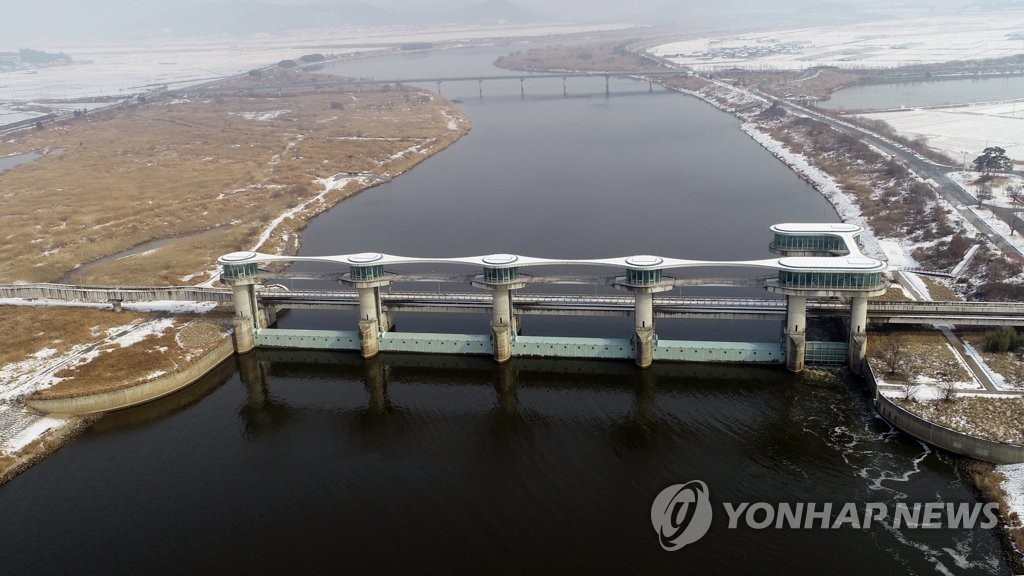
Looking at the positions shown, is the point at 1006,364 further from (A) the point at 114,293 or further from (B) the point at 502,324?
(A) the point at 114,293

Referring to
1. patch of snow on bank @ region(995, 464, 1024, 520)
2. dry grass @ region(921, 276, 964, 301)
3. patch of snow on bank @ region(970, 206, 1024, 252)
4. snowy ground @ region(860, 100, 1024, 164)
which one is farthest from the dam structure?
snowy ground @ region(860, 100, 1024, 164)

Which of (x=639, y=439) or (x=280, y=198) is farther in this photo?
(x=280, y=198)

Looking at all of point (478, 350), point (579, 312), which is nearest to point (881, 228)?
point (579, 312)

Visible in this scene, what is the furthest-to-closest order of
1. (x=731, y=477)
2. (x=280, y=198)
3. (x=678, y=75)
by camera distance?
(x=678, y=75)
(x=280, y=198)
(x=731, y=477)

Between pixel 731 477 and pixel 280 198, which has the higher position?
pixel 280 198

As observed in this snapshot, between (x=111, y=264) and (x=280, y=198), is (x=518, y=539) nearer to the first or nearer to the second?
(x=111, y=264)

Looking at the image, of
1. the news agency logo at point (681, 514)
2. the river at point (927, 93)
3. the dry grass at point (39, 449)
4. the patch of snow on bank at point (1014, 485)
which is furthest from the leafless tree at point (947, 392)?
the river at point (927, 93)
